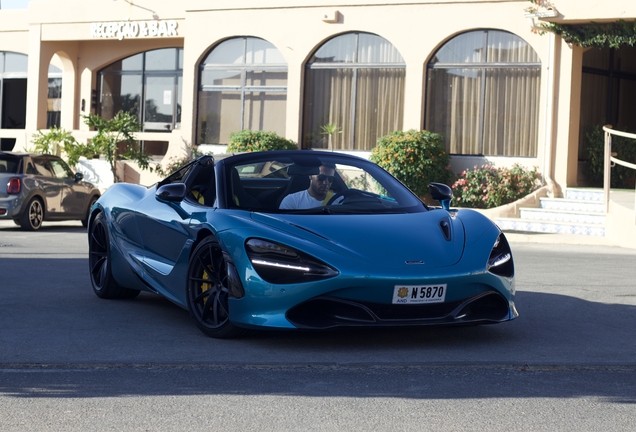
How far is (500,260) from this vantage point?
6773 mm

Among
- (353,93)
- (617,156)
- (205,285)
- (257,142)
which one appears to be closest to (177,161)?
(257,142)

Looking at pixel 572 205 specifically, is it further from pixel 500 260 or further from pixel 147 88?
pixel 147 88

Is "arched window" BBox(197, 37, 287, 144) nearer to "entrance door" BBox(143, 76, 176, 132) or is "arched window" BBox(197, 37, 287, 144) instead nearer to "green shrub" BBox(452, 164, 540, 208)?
"entrance door" BBox(143, 76, 176, 132)

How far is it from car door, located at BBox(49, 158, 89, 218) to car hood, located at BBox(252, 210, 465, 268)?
41.9ft

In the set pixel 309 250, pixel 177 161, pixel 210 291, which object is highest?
pixel 177 161

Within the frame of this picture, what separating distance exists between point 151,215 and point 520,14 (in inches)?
613

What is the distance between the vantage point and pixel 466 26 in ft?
73.4

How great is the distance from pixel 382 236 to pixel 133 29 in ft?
74.3

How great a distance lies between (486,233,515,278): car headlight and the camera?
6664 mm

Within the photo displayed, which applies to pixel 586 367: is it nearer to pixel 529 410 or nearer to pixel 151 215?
pixel 529 410

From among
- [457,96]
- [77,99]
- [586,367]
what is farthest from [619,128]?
[586,367]

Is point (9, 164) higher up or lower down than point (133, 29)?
lower down

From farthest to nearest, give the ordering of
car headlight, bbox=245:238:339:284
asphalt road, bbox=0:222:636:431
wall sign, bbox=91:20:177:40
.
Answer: wall sign, bbox=91:20:177:40 < car headlight, bbox=245:238:339:284 < asphalt road, bbox=0:222:636:431

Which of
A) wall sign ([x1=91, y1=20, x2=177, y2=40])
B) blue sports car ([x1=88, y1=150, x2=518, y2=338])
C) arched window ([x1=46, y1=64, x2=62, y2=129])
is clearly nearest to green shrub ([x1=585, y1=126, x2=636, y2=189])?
wall sign ([x1=91, y1=20, x2=177, y2=40])
